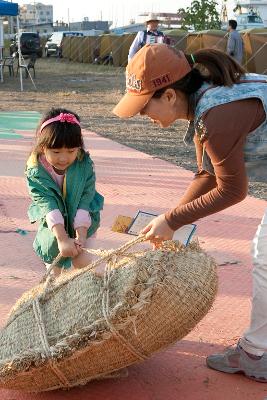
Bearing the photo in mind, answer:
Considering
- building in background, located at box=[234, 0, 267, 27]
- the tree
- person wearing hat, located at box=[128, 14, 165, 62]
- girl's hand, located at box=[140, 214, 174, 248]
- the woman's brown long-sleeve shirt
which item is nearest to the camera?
the woman's brown long-sleeve shirt

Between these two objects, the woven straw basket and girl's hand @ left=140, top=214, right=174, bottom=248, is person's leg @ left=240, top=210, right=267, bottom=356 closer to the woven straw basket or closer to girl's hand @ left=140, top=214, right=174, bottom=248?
the woven straw basket

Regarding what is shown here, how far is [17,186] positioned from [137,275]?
413 centimetres

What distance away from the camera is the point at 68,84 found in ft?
72.4

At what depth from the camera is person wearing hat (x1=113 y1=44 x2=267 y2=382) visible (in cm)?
251

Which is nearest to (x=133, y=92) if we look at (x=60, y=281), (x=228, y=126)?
(x=228, y=126)

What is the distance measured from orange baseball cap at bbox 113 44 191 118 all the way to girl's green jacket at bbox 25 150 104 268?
94cm

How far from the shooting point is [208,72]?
262cm

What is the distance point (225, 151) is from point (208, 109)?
162 mm

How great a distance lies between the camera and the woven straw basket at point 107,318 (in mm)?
2549

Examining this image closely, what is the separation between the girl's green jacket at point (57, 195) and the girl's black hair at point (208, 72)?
3.44 ft

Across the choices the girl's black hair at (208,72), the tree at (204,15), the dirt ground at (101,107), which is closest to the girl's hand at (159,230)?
the girl's black hair at (208,72)

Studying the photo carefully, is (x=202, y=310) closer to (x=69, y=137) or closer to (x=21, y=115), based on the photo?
(x=69, y=137)

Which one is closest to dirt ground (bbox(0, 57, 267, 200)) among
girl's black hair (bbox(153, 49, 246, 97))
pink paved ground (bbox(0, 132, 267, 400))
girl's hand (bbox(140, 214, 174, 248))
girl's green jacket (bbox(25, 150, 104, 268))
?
pink paved ground (bbox(0, 132, 267, 400))

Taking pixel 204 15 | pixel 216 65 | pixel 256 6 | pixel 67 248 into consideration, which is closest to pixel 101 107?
pixel 67 248
